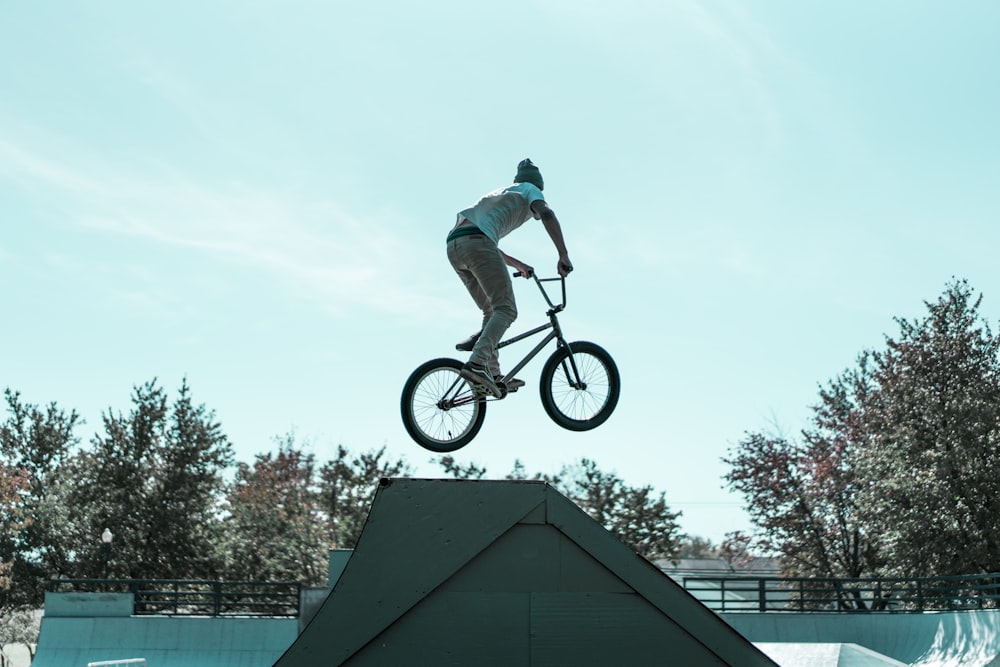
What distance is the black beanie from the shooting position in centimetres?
751

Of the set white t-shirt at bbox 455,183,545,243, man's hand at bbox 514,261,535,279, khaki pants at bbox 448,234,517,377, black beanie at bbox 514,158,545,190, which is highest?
black beanie at bbox 514,158,545,190

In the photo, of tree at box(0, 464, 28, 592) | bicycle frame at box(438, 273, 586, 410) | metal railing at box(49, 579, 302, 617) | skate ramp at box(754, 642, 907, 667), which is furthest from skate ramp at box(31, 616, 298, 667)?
bicycle frame at box(438, 273, 586, 410)

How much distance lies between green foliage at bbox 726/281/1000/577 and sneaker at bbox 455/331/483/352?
73.1 feet

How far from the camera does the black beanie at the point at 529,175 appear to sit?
24.6 ft

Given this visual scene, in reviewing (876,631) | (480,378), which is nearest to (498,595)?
(480,378)

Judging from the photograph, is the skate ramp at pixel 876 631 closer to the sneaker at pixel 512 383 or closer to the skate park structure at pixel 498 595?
the sneaker at pixel 512 383

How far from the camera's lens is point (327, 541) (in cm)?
3216

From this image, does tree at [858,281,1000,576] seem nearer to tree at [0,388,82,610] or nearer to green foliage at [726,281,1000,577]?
green foliage at [726,281,1000,577]

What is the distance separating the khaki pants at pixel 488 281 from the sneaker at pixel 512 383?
15cm

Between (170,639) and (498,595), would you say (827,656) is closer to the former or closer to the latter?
(498,595)

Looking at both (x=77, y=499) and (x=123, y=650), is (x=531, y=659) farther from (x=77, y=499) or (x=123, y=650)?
(x=77, y=499)

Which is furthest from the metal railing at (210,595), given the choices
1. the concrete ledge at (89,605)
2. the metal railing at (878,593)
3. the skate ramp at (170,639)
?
the metal railing at (878,593)

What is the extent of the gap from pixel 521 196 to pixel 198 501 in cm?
3259

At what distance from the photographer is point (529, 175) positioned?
→ 24.7 feet
